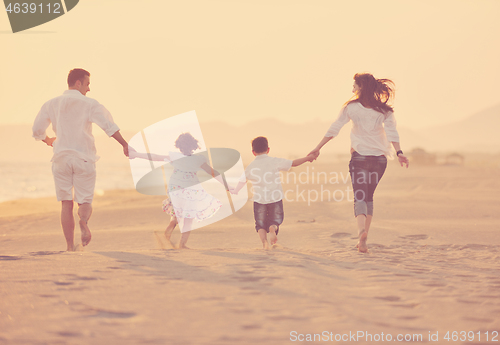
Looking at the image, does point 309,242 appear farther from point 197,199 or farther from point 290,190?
point 290,190

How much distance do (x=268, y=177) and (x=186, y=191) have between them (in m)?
1.14

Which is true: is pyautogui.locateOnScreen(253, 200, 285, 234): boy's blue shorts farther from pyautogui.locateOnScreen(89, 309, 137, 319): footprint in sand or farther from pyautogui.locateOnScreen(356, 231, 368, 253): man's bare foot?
pyautogui.locateOnScreen(89, 309, 137, 319): footprint in sand

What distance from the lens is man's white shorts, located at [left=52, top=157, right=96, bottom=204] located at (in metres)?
4.96

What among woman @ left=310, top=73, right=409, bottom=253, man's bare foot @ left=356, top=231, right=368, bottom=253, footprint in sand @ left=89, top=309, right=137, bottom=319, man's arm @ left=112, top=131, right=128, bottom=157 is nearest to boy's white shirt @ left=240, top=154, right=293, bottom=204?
woman @ left=310, top=73, right=409, bottom=253

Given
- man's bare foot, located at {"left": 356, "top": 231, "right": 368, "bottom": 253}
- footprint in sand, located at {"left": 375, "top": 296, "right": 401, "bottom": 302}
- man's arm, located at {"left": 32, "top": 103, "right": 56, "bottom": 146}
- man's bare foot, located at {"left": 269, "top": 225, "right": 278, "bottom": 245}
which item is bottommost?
man's bare foot, located at {"left": 356, "top": 231, "right": 368, "bottom": 253}

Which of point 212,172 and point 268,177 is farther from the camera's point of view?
point 212,172

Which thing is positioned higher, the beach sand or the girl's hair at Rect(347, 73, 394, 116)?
the girl's hair at Rect(347, 73, 394, 116)

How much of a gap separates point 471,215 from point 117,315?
8.91m

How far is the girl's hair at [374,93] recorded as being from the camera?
529 cm

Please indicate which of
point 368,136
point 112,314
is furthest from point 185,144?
point 112,314

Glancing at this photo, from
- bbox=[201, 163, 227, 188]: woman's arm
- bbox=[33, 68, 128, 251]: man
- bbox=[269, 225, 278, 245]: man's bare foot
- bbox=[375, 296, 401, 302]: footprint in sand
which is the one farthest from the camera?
bbox=[201, 163, 227, 188]: woman's arm

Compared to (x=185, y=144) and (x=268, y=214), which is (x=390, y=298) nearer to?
(x=268, y=214)

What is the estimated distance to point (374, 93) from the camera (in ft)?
17.5

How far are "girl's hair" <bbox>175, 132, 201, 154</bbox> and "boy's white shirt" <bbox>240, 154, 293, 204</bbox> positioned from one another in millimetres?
913
